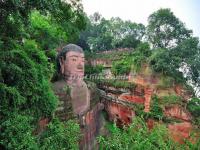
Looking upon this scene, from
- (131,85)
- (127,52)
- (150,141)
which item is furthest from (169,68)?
(150,141)

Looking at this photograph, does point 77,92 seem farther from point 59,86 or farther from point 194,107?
point 194,107

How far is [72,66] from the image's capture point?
14094 mm

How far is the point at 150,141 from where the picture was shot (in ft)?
27.8

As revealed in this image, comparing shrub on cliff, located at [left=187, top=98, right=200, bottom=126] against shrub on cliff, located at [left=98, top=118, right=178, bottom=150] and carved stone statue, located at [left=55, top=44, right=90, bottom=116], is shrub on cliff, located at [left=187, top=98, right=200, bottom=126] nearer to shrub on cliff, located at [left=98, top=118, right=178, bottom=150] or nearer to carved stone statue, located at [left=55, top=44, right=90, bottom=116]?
carved stone statue, located at [left=55, top=44, right=90, bottom=116]

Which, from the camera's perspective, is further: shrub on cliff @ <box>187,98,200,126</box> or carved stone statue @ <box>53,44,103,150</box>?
shrub on cliff @ <box>187,98,200,126</box>

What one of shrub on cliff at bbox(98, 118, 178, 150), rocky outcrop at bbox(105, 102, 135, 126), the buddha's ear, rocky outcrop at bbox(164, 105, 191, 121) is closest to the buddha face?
the buddha's ear

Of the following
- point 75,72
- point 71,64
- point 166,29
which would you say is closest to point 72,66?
point 71,64

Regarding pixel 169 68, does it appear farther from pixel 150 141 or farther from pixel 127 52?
pixel 150 141

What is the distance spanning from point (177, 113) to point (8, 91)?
16321mm

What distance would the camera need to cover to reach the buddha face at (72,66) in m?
14.1

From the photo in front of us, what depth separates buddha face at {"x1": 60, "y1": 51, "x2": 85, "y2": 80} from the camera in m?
14.1

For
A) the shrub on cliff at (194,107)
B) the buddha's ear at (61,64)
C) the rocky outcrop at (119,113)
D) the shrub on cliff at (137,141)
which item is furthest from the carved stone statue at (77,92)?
the shrub on cliff at (194,107)

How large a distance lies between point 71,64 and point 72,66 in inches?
4.1

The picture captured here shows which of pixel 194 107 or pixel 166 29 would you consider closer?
pixel 194 107
